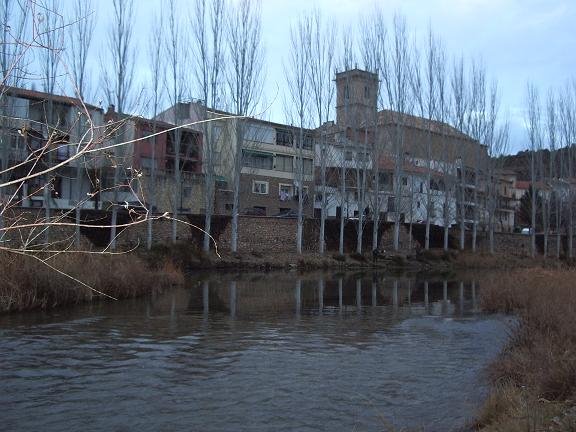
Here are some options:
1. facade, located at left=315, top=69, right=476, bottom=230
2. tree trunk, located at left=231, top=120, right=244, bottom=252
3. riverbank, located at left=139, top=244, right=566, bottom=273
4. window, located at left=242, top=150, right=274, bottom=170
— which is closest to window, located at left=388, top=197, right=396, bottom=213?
facade, located at left=315, top=69, right=476, bottom=230

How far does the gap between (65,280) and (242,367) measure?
26.5 ft

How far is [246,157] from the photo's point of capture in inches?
1583

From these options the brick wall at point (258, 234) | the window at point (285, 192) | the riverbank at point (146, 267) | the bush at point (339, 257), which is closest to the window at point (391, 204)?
the brick wall at point (258, 234)

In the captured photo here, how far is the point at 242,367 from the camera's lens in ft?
29.5

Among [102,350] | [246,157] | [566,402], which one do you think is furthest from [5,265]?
[246,157]

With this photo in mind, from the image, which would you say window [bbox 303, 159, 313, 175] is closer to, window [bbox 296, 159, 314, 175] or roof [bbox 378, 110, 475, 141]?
window [bbox 296, 159, 314, 175]

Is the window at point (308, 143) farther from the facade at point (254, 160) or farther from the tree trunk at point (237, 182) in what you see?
the tree trunk at point (237, 182)

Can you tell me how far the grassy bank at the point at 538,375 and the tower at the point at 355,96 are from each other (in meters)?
30.4

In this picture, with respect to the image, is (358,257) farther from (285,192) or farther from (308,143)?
(285,192)

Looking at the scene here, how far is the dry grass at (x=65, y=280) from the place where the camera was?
551 inches

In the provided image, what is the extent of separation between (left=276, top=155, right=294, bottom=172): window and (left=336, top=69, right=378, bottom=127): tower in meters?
13.3

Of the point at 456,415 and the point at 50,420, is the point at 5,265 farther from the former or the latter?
the point at 456,415

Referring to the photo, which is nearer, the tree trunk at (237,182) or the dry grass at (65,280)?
the dry grass at (65,280)

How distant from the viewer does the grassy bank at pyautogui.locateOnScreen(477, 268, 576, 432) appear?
192 inches
